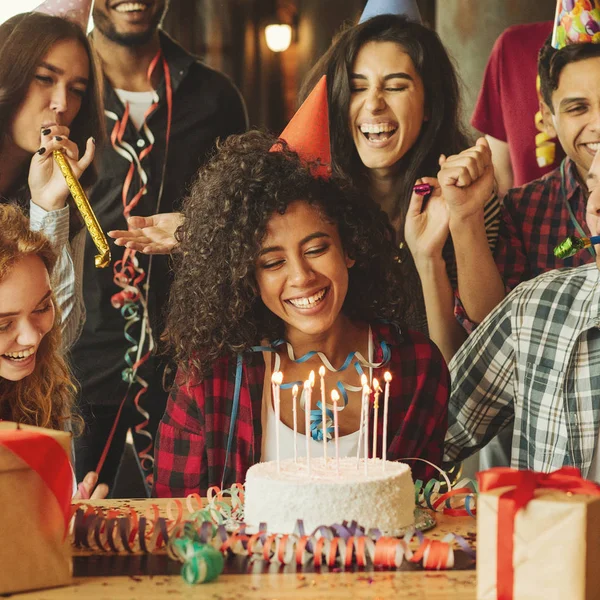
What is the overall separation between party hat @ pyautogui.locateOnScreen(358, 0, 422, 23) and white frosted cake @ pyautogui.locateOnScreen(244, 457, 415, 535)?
4.83ft

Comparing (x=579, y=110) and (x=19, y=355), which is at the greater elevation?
(x=579, y=110)

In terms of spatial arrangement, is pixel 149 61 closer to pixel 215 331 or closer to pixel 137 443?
pixel 215 331

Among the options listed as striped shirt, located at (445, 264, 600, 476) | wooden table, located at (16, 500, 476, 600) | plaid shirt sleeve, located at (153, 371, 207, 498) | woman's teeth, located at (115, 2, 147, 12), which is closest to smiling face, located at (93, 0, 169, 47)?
woman's teeth, located at (115, 2, 147, 12)

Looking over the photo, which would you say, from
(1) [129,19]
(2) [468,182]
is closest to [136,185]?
(1) [129,19]

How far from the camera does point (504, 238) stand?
254cm

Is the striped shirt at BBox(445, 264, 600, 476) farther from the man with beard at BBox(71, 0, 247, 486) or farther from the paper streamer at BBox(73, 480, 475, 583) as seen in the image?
the man with beard at BBox(71, 0, 247, 486)

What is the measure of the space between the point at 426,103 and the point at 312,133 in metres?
0.50

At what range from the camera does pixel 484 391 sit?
2.24 m

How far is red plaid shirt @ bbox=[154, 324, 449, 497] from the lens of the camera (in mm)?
2076

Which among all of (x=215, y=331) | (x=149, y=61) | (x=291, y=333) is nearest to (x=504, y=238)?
(x=291, y=333)

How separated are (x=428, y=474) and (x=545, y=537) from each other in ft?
2.83

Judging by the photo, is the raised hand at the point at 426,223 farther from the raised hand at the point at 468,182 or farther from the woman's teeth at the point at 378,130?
the woman's teeth at the point at 378,130

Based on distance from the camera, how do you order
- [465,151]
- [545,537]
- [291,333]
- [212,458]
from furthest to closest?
[465,151] < [291,333] < [212,458] < [545,537]

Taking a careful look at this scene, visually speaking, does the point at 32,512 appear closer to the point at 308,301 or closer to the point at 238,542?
the point at 238,542
